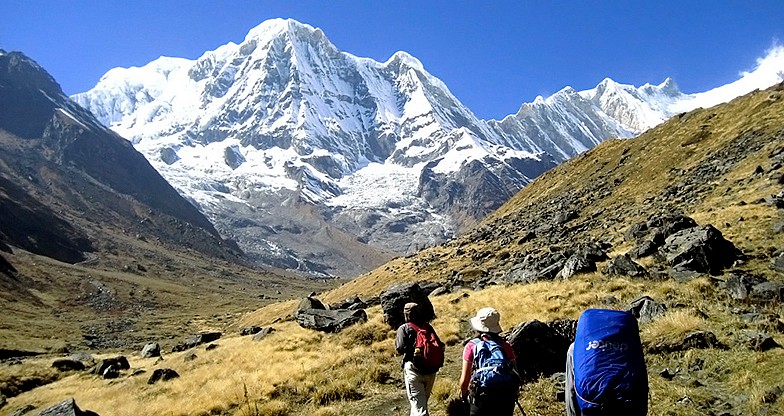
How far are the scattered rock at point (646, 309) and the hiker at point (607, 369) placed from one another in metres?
9.38

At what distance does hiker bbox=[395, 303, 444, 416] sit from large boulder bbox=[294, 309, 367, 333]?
51.9ft

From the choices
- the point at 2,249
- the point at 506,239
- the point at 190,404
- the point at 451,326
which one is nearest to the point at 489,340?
the point at 190,404

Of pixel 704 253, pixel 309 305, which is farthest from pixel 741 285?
pixel 309 305

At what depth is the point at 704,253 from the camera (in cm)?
2075

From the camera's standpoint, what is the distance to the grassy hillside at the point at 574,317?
10891 millimetres

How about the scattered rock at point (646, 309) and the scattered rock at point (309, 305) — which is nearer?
the scattered rock at point (646, 309)

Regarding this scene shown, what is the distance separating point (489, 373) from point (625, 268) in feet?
58.2

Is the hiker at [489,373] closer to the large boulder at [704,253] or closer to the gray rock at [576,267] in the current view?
the large boulder at [704,253]

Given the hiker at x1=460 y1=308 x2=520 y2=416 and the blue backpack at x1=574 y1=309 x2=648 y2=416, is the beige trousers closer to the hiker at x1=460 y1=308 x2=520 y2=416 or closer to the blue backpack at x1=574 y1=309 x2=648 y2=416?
the hiker at x1=460 y1=308 x2=520 y2=416

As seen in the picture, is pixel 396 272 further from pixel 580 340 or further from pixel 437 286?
pixel 580 340

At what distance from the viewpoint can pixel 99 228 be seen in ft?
652

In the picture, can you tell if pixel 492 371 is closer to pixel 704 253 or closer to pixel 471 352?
pixel 471 352

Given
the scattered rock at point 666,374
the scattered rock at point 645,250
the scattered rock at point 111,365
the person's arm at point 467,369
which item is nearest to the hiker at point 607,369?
the person's arm at point 467,369

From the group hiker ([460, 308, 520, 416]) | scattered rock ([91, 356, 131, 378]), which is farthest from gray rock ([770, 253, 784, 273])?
scattered rock ([91, 356, 131, 378])
